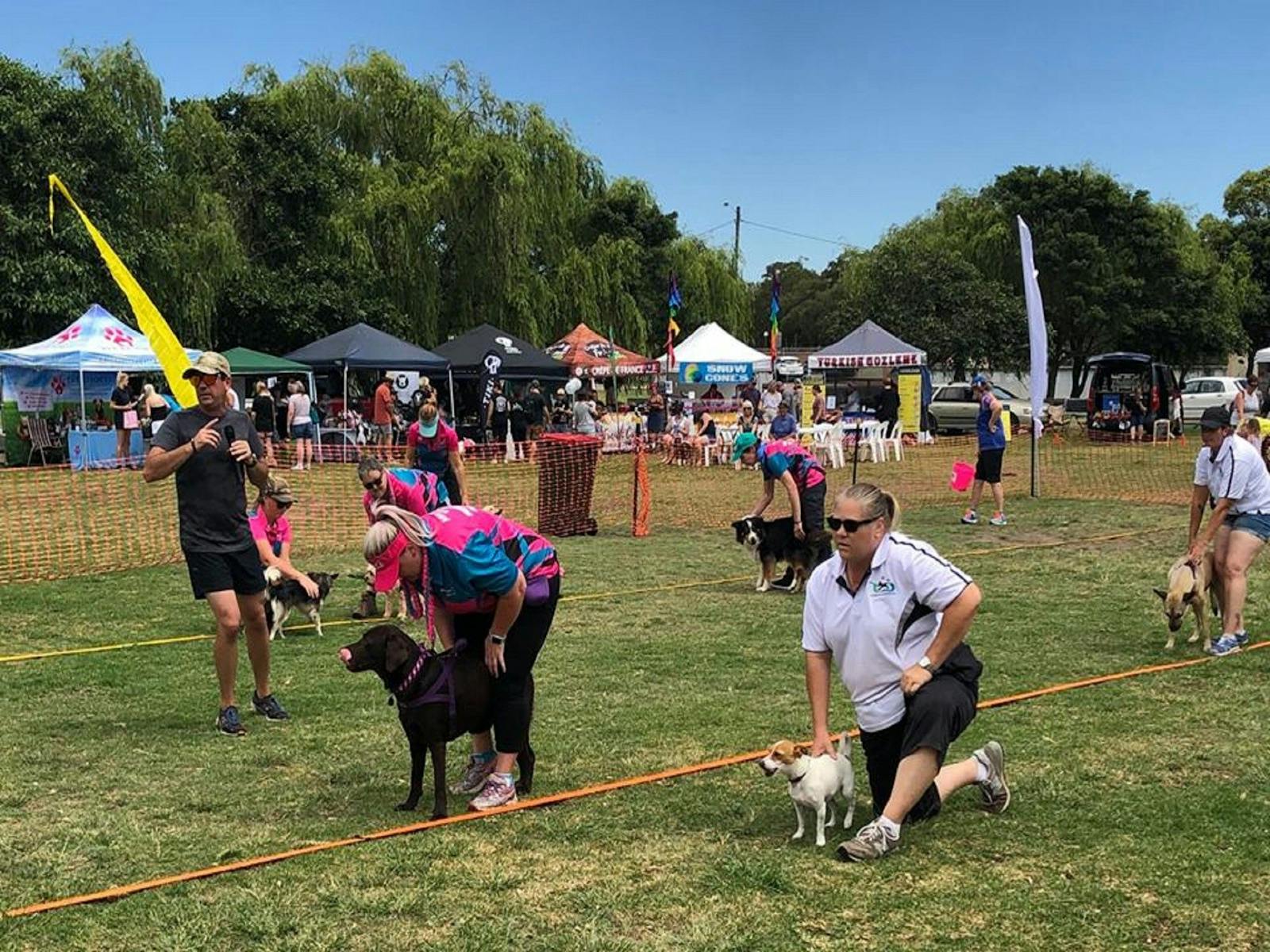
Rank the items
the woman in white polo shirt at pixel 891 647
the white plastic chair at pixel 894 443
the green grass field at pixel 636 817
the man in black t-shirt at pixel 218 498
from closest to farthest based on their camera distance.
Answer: the green grass field at pixel 636 817, the woman in white polo shirt at pixel 891 647, the man in black t-shirt at pixel 218 498, the white plastic chair at pixel 894 443

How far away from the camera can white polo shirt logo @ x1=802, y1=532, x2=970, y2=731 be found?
408 centimetres

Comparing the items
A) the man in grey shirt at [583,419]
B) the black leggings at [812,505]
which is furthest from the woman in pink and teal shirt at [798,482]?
the man in grey shirt at [583,419]

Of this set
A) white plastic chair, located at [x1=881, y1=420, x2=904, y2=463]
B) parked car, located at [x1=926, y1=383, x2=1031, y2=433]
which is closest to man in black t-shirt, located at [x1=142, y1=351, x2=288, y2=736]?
white plastic chair, located at [x1=881, y1=420, x2=904, y2=463]

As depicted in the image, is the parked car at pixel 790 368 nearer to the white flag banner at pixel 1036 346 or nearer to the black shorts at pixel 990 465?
the white flag banner at pixel 1036 346

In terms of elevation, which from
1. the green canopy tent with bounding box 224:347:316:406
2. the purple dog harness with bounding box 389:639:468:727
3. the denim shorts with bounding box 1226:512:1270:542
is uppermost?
the green canopy tent with bounding box 224:347:316:406

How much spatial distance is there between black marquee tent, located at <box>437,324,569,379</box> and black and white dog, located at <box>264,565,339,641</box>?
17.6m

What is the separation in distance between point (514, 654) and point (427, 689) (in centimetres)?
36

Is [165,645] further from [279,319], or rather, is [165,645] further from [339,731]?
[279,319]

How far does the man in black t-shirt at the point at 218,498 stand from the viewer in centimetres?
556

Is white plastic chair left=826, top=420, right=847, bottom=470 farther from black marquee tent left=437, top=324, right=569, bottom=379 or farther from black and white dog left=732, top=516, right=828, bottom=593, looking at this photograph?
black and white dog left=732, top=516, right=828, bottom=593

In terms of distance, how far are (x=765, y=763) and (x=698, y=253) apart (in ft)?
128

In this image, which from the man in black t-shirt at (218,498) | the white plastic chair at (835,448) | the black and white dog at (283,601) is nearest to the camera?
the man in black t-shirt at (218,498)

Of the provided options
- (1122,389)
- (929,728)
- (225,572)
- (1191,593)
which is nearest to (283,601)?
(225,572)

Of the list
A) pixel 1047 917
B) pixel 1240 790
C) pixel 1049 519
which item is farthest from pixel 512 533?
pixel 1049 519
